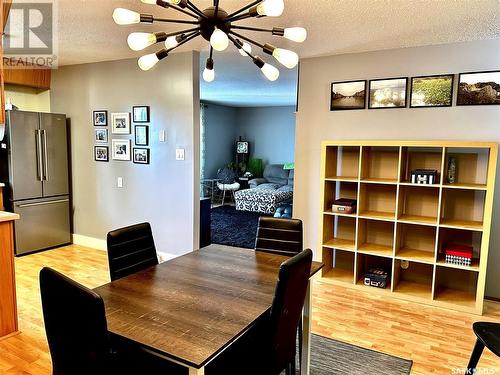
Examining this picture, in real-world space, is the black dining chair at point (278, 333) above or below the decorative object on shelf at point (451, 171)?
below

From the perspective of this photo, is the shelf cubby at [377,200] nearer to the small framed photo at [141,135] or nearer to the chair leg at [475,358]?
the chair leg at [475,358]

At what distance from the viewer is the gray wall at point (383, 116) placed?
328 centimetres

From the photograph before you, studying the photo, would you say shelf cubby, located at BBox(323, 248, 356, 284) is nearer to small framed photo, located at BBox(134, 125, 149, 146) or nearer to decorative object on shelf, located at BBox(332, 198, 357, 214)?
decorative object on shelf, located at BBox(332, 198, 357, 214)

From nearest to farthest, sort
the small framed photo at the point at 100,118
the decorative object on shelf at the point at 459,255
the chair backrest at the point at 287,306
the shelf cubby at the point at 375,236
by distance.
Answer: the chair backrest at the point at 287,306, the decorative object on shelf at the point at 459,255, the shelf cubby at the point at 375,236, the small framed photo at the point at 100,118

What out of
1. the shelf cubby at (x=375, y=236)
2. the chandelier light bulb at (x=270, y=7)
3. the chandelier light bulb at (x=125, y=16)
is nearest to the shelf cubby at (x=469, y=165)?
the shelf cubby at (x=375, y=236)

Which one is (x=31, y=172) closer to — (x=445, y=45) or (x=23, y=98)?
(x=23, y=98)

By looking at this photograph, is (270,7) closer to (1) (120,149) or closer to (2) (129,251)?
(2) (129,251)

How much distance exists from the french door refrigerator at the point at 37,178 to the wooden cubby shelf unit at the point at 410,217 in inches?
141

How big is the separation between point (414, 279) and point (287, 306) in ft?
8.91

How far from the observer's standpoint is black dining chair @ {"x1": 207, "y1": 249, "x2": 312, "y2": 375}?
1.53 metres

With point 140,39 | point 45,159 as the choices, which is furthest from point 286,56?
point 45,159

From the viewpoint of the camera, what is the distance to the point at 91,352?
1.24 m

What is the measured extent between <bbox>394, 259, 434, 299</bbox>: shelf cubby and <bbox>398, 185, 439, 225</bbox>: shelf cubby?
483mm

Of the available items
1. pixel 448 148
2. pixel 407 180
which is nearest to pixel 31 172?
pixel 407 180
